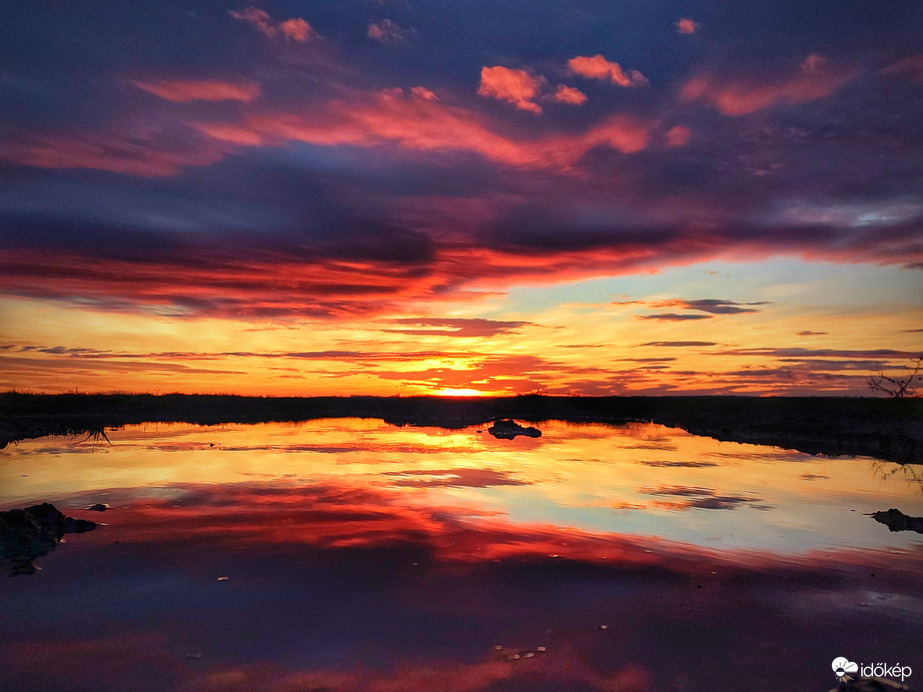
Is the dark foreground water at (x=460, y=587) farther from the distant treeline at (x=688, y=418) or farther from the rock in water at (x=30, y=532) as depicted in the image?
the distant treeline at (x=688, y=418)

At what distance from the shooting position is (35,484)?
773 inches

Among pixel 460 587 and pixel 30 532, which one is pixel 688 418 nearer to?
pixel 460 587

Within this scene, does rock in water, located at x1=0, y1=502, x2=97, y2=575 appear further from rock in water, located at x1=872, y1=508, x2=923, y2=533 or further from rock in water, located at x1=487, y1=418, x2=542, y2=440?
rock in water, located at x1=487, y1=418, x2=542, y2=440

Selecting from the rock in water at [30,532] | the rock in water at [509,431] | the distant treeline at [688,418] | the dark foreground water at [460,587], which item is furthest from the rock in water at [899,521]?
the rock in water at [509,431]

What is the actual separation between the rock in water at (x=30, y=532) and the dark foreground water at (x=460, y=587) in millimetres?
387

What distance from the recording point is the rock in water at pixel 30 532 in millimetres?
11418

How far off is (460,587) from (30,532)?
31.0ft

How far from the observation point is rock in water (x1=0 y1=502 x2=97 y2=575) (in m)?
11.4

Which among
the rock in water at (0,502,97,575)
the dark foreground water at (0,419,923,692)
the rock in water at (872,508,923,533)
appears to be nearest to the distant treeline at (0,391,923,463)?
the rock in water at (872,508,923,533)

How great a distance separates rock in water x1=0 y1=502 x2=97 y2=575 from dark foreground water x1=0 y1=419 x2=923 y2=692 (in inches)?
15.3

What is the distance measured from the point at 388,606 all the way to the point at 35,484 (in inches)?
641

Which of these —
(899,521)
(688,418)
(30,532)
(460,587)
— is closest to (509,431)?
(688,418)

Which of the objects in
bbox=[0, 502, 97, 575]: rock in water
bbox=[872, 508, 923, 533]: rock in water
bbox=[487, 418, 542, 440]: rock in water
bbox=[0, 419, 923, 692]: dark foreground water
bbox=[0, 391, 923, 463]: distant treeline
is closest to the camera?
bbox=[0, 419, 923, 692]: dark foreground water

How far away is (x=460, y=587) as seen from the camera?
33.0 ft
